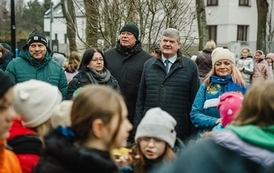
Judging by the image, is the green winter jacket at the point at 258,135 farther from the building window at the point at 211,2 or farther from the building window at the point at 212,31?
the building window at the point at 212,31

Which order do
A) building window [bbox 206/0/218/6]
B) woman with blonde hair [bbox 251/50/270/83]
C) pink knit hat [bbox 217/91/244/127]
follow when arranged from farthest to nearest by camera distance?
building window [bbox 206/0/218/6]
woman with blonde hair [bbox 251/50/270/83]
pink knit hat [bbox 217/91/244/127]

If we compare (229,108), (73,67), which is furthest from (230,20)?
(229,108)

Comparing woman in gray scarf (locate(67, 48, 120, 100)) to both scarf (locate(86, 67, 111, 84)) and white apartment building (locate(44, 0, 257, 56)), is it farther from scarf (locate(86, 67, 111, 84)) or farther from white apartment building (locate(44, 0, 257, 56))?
white apartment building (locate(44, 0, 257, 56))

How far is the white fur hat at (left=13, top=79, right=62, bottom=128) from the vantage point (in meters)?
3.51

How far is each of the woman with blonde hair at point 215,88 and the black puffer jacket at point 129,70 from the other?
55.4 inches

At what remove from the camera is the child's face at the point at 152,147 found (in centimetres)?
426

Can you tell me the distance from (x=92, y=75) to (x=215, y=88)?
1.62 metres

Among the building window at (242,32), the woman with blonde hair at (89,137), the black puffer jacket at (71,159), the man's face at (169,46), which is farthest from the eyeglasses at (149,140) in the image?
the building window at (242,32)

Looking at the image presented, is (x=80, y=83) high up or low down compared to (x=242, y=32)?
down

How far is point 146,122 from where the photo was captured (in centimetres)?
429

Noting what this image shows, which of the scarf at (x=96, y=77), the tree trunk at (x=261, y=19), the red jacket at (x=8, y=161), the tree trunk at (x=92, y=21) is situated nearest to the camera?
the red jacket at (x=8, y=161)

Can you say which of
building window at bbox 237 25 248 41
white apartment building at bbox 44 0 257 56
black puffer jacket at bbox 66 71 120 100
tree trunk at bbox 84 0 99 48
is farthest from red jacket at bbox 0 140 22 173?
building window at bbox 237 25 248 41

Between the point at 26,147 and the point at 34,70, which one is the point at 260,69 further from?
the point at 26,147

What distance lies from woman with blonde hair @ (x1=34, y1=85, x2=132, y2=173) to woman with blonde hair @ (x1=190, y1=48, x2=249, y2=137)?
3.04 metres
